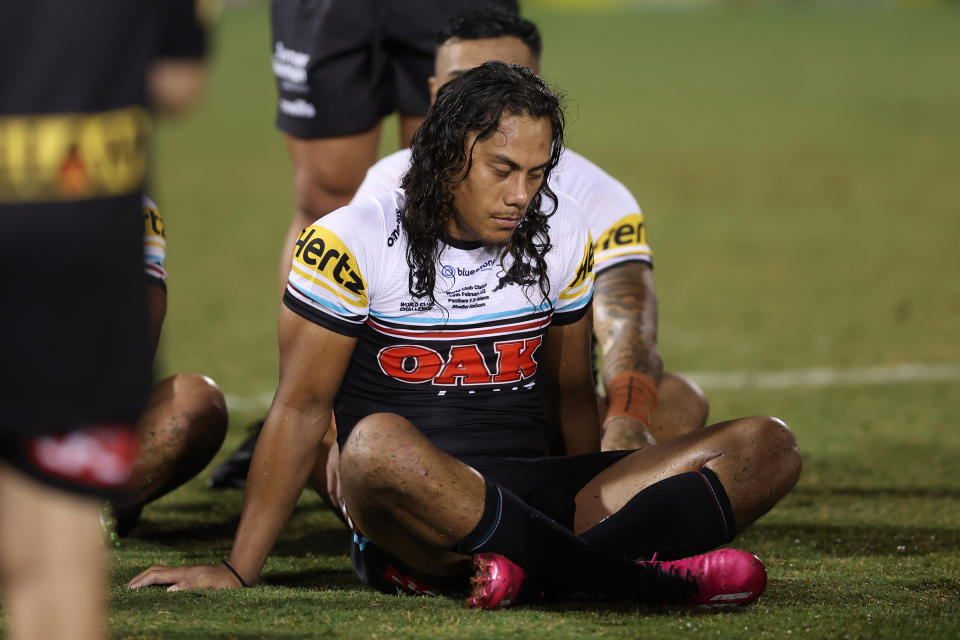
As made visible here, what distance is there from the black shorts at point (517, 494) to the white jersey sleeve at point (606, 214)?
1.18m

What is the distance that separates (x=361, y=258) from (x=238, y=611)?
804mm

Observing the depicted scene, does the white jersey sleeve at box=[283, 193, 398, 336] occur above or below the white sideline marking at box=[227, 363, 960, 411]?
above

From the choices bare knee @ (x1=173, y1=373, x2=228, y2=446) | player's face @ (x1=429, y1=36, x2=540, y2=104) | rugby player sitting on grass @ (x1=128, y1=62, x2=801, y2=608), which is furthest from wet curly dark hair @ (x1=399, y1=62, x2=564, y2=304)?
player's face @ (x1=429, y1=36, x2=540, y2=104)

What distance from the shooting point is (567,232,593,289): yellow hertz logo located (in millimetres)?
3178

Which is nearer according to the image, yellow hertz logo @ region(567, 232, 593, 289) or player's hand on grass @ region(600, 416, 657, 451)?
yellow hertz logo @ region(567, 232, 593, 289)

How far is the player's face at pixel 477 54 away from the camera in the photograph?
3.96 metres

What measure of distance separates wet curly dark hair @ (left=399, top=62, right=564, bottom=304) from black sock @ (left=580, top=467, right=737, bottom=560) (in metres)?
0.56

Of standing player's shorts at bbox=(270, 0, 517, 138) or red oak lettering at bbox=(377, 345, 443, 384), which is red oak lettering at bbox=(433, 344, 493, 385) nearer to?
red oak lettering at bbox=(377, 345, 443, 384)

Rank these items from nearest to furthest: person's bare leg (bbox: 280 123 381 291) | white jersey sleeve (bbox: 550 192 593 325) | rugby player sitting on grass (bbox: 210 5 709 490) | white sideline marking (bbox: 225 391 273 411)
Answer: white jersey sleeve (bbox: 550 192 593 325)
rugby player sitting on grass (bbox: 210 5 709 490)
person's bare leg (bbox: 280 123 381 291)
white sideline marking (bbox: 225 391 273 411)

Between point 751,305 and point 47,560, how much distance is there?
5.79 m

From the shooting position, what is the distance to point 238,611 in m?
2.62

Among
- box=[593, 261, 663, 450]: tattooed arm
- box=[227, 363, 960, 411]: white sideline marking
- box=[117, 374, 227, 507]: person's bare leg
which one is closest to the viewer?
box=[117, 374, 227, 507]: person's bare leg

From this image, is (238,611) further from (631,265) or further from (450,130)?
(631,265)

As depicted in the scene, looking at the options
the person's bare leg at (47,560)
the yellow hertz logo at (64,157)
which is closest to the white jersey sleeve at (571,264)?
the yellow hertz logo at (64,157)
